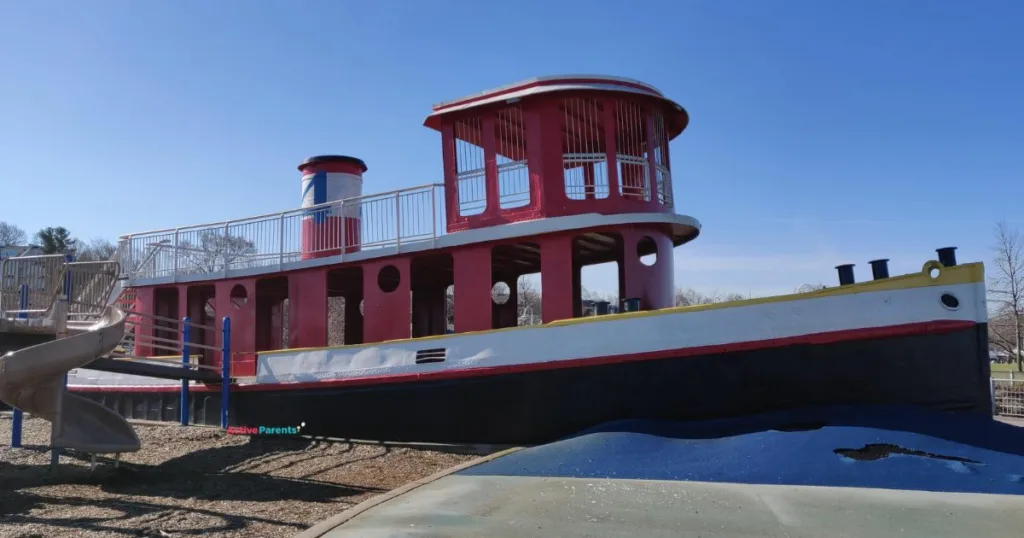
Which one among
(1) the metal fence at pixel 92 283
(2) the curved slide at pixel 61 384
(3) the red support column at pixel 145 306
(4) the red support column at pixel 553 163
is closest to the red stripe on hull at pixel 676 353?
(4) the red support column at pixel 553 163

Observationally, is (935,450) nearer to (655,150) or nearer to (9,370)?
(655,150)

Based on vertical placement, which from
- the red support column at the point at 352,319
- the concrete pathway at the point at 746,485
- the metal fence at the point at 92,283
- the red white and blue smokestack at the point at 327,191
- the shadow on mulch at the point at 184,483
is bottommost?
the shadow on mulch at the point at 184,483

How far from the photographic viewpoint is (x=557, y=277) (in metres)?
9.09

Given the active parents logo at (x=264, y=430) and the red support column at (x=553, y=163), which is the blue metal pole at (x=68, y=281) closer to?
the active parents logo at (x=264, y=430)

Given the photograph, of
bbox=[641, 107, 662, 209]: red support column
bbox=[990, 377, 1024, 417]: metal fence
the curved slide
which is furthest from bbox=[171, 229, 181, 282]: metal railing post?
bbox=[990, 377, 1024, 417]: metal fence

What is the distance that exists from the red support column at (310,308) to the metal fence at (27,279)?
10.8 ft

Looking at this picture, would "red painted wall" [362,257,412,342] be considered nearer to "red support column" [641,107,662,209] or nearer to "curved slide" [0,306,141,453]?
"curved slide" [0,306,141,453]

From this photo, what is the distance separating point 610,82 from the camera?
361 inches

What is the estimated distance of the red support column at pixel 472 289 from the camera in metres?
9.56

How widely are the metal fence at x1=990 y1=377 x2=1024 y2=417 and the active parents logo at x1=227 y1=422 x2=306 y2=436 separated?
574 inches

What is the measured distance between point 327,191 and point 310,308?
10.2 feet

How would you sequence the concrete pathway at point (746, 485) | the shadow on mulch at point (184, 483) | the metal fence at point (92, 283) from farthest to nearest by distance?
the metal fence at point (92, 283)
the shadow on mulch at point (184, 483)
the concrete pathway at point (746, 485)

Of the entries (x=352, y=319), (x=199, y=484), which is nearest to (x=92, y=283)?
(x=199, y=484)

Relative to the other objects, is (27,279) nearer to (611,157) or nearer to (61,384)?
(61,384)
